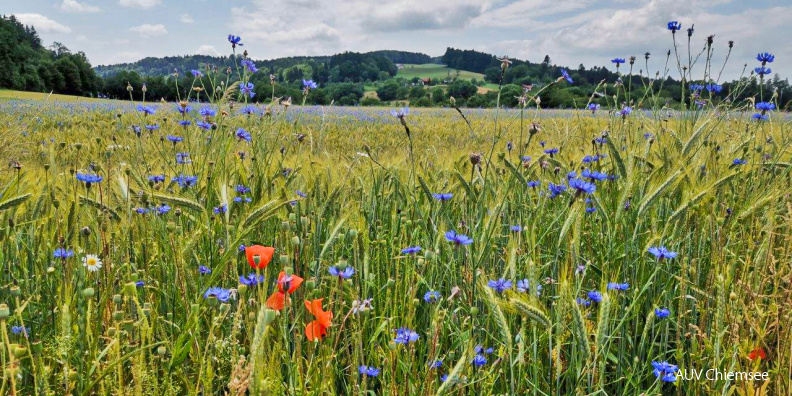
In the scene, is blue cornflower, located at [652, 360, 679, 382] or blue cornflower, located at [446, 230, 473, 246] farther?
blue cornflower, located at [446, 230, 473, 246]

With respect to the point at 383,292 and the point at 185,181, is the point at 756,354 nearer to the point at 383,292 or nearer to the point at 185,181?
the point at 383,292

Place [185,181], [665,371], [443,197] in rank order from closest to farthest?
[665,371]
[443,197]
[185,181]

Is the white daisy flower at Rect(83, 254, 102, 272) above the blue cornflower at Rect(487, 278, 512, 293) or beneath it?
above

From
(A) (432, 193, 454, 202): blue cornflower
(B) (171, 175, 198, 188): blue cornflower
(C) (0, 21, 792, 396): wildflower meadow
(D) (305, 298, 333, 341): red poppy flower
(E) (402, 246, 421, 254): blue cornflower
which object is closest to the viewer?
(C) (0, 21, 792, 396): wildflower meadow

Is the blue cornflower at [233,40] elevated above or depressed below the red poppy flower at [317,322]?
above

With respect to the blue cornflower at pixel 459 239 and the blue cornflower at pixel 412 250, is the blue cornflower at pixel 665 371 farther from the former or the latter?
the blue cornflower at pixel 412 250

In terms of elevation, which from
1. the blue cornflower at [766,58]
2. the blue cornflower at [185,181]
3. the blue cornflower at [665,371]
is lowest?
the blue cornflower at [665,371]

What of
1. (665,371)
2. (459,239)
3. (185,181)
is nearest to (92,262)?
(185,181)

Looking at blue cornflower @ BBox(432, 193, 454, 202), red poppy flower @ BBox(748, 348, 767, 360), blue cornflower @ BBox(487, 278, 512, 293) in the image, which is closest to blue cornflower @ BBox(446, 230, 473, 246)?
blue cornflower @ BBox(487, 278, 512, 293)

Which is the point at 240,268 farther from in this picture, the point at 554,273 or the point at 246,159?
the point at 246,159

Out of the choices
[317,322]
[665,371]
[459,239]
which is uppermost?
[459,239]

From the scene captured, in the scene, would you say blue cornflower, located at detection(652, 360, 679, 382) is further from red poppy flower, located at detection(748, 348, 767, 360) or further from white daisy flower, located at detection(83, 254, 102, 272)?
white daisy flower, located at detection(83, 254, 102, 272)

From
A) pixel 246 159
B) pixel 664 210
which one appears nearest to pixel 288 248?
pixel 664 210

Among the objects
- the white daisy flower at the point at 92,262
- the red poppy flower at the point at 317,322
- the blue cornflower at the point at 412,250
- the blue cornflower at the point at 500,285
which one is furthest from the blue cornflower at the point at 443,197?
the white daisy flower at the point at 92,262
